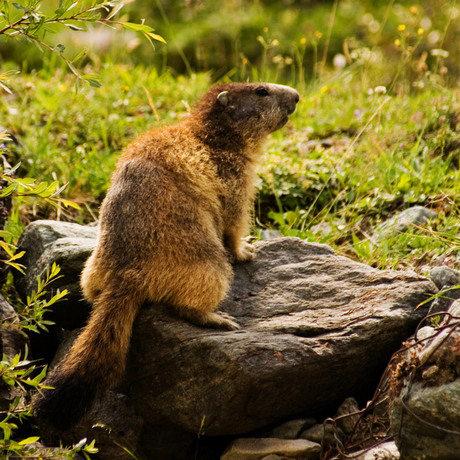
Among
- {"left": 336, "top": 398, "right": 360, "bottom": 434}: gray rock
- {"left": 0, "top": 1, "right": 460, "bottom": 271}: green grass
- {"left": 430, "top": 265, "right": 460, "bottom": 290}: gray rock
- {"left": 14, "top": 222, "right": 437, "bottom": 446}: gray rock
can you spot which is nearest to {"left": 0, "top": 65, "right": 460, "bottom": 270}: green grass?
{"left": 0, "top": 1, "right": 460, "bottom": 271}: green grass

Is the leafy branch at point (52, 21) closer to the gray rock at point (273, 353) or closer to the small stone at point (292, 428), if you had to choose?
the gray rock at point (273, 353)

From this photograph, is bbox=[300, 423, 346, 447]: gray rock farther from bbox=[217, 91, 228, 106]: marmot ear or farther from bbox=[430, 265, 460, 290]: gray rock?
bbox=[217, 91, 228, 106]: marmot ear

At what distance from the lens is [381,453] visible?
3830 mm

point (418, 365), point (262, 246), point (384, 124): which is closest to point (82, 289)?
point (262, 246)

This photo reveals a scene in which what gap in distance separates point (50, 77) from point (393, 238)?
517 centimetres

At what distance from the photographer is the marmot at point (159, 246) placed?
419 cm

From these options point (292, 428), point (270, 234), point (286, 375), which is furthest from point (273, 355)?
point (270, 234)

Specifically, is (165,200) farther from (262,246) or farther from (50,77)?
(50,77)

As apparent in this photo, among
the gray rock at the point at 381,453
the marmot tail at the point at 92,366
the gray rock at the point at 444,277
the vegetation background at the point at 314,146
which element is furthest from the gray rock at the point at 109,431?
the gray rock at the point at 444,277

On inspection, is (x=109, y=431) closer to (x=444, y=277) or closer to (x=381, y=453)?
(x=381, y=453)

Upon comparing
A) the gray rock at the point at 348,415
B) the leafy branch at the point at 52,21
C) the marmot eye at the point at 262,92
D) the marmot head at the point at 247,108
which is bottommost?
the gray rock at the point at 348,415

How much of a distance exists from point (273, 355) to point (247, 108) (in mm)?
2220

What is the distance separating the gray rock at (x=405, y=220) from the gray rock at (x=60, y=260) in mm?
2325

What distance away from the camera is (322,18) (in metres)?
14.8
